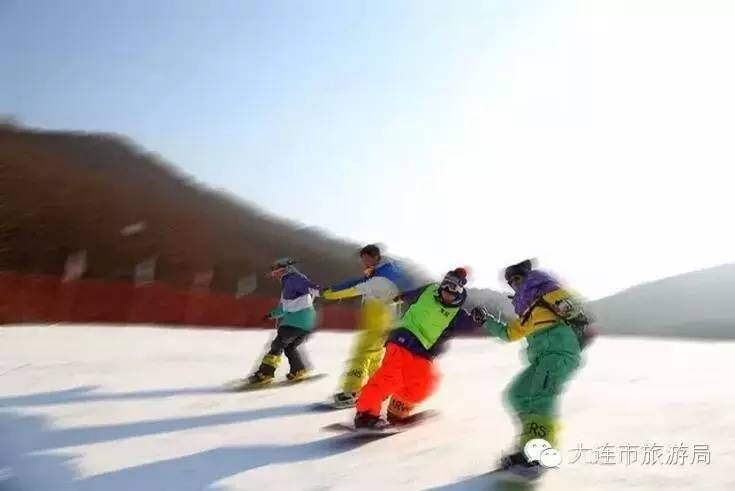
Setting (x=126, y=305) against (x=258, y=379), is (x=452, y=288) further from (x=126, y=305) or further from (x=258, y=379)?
(x=126, y=305)

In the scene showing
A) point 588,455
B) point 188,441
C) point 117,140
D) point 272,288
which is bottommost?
point 588,455

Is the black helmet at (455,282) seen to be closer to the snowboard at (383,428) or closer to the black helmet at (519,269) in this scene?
the black helmet at (519,269)

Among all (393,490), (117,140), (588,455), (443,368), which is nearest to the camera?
(393,490)

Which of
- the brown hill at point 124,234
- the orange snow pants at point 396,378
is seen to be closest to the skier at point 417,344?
the orange snow pants at point 396,378

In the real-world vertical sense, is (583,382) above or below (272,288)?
below

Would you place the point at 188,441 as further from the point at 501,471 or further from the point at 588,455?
the point at 588,455

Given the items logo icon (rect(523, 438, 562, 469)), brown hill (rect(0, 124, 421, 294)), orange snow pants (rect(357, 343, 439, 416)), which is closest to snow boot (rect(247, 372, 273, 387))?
orange snow pants (rect(357, 343, 439, 416))

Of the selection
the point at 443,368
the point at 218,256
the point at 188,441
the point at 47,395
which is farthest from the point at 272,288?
the point at 188,441

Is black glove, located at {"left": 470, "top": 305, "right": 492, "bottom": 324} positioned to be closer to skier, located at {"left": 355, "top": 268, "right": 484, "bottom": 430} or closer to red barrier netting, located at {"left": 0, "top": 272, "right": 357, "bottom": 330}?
skier, located at {"left": 355, "top": 268, "right": 484, "bottom": 430}

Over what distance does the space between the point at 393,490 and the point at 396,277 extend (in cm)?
176

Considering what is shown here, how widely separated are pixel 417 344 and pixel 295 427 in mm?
932

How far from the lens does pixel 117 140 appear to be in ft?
52.3

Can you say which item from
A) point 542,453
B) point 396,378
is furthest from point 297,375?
point 542,453

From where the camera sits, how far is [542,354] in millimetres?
3234
